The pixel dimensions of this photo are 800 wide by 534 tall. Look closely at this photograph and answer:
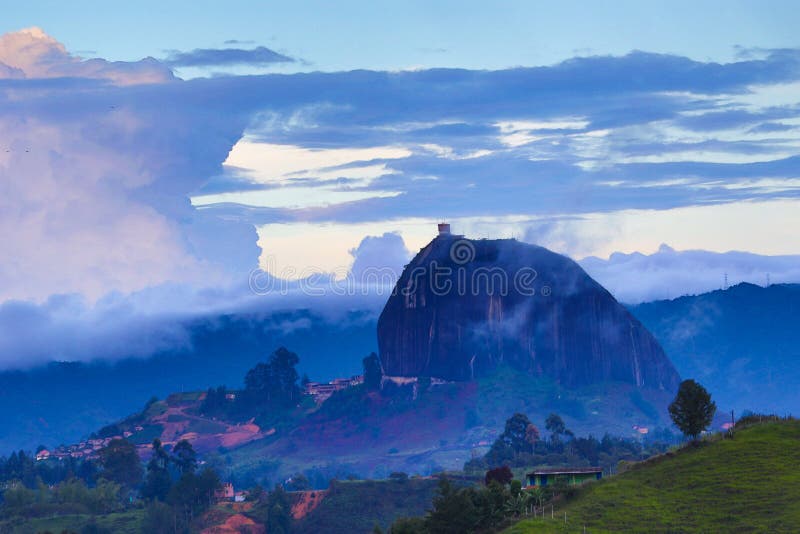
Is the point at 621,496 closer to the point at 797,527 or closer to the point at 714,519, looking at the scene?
the point at 714,519

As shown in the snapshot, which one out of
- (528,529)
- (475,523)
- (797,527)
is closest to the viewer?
(797,527)

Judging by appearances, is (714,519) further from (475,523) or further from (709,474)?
(475,523)

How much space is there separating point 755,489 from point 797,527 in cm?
1758

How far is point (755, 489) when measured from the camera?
19025 centimetres

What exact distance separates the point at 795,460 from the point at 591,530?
30927 mm

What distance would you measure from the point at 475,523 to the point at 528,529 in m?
14.2

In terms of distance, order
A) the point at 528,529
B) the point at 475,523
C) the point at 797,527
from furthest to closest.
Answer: the point at 475,523 → the point at 528,529 → the point at 797,527

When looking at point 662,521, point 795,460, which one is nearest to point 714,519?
point 662,521

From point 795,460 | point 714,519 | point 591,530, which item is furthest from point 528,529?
point 795,460

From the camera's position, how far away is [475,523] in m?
198

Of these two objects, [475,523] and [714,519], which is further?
[475,523]

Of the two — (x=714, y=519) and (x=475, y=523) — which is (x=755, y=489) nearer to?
(x=714, y=519)

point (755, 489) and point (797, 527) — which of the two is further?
point (755, 489)

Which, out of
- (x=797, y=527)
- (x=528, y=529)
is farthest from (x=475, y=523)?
(x=797, y=527)
